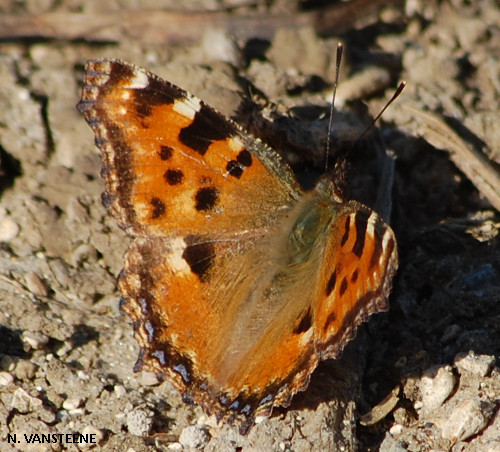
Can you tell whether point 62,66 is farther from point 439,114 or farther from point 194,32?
point 439,114

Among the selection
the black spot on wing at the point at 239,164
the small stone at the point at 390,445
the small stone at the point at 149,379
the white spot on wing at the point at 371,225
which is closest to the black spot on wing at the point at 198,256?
the black spot on wing at the point at 239,164

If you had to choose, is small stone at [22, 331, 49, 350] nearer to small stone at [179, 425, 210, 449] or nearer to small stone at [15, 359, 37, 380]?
small stone at [15, 359, 37, 380]

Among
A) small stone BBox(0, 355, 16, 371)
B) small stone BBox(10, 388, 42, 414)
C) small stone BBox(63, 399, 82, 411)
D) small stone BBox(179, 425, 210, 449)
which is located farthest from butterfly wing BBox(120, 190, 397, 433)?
small stone BBox(0, 355, 16, 371)

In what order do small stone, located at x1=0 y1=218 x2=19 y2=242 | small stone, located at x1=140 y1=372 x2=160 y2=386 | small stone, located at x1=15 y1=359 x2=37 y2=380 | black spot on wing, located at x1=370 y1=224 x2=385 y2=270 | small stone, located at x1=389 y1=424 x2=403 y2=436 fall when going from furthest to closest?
small stone, located at x1=0 y1=218 x2=19 y2=242 < small stone, located at x1=140 y1=372 x2=160 y2=386 < small stone, located at x1=15 y1=359 x2=37 y2=380 < small stone, located at x1=389 y1=424 x2=403 y2=436 < black spot on wing, located at x1=370 y1=224 x2=385 y2=270

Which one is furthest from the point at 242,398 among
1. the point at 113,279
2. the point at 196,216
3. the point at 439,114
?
the point at 439,114

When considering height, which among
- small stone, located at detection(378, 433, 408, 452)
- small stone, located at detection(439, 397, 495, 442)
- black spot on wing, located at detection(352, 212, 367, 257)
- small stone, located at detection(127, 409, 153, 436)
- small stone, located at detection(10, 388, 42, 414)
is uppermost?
black spot on wing, located at detection(352, 212, 367, 257)

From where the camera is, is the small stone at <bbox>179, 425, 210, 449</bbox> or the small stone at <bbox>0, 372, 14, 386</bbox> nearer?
the small stone at <bbox>179, 425, 210, 449</bbox>

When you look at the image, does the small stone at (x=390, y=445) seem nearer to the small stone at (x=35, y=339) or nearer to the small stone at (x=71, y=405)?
the small stone at (x=71, y=405)
